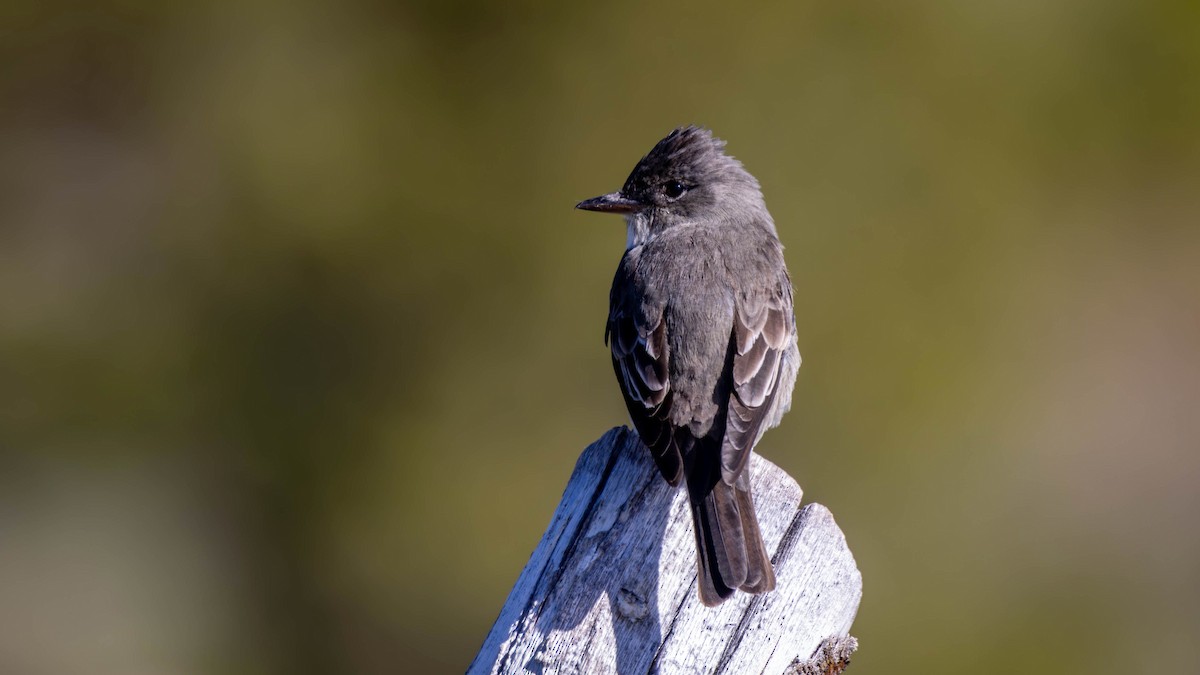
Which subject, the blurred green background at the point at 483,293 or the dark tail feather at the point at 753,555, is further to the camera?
the blurred green background at the point at 483,293

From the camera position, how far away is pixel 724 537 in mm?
3342

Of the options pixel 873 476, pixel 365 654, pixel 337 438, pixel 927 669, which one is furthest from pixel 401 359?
pixel 927 669

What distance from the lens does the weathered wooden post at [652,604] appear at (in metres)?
3.14

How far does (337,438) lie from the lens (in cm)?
873

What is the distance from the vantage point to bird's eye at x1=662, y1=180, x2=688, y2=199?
586cm

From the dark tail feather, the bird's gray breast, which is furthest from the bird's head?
the dark tail feather

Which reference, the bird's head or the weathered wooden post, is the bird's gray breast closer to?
the bird's head

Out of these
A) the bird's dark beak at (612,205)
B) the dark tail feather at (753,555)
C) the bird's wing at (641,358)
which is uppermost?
the bird's dark beak at (612,205)

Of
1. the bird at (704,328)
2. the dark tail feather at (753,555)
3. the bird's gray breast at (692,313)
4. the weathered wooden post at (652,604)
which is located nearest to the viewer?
the weathered wooden post at (652,604)

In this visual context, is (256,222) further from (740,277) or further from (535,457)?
(740,277)

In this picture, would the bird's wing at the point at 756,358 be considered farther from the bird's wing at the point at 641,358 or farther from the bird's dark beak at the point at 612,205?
the bird's dark beak at the point at 612,205

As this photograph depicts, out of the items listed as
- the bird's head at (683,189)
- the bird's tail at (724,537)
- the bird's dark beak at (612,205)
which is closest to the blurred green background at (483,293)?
the bird's head at (683,189)

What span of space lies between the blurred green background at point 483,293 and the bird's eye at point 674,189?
249 centimetres

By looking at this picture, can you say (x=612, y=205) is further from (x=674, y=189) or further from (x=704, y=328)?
(x=704, y=328)
